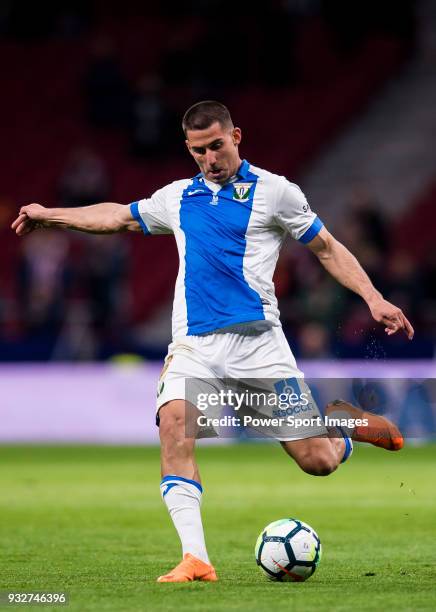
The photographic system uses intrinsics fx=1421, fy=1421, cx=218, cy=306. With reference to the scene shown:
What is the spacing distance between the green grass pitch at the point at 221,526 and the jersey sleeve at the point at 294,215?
1.76 m

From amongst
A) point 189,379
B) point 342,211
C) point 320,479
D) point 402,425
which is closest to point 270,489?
point 320,479

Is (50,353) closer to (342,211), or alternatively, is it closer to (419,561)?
(342,211)

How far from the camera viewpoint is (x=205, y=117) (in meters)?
7.10

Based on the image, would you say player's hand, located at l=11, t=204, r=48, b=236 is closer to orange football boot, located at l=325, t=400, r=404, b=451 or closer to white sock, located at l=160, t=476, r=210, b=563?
white sock, located at l=160, t=476, r=210, b=563

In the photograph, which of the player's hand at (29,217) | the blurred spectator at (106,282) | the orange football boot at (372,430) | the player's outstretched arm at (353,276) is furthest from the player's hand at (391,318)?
the blurred spectator at (106,282)

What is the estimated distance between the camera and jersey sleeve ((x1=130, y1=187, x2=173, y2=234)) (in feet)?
24.6

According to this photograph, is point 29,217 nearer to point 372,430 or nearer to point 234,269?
point 234,269

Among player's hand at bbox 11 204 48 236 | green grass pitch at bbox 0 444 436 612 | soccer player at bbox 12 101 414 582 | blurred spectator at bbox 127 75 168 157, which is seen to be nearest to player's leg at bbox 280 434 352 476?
soccer player at bbox 12 101 414 582

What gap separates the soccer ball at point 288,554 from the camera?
22.9 feet

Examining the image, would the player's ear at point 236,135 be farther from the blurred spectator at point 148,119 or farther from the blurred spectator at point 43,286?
the blurred spectator at point 148,119

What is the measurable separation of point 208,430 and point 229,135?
4.88ft

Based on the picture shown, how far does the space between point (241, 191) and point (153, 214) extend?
0.53 m

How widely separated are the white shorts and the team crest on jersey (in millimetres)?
662

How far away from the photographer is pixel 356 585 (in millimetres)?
6781
